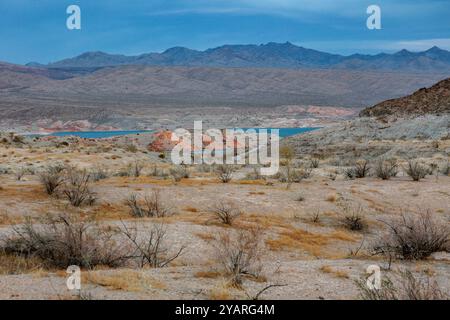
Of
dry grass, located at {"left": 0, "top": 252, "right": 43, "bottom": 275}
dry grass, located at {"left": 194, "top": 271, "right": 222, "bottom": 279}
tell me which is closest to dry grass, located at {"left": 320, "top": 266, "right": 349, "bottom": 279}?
dry grass, located at {"left": 194, "top": 271, "right": 222, "bottom": 279}

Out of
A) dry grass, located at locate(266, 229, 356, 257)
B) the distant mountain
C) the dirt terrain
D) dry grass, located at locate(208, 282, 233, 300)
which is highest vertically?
the distant mountain

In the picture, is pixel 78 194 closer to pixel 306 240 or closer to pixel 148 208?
pixel 148 208

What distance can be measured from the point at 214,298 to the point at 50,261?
3289 mm

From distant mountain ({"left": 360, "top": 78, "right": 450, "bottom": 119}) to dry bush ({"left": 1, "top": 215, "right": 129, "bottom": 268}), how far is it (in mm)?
34642

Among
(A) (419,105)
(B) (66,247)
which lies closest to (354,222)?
(B) (66,247)

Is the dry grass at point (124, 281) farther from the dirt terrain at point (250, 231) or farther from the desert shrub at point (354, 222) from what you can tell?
the desert shrub at point (354, 222)

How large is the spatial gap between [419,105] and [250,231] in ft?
110

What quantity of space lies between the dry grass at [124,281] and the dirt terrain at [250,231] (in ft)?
0.04

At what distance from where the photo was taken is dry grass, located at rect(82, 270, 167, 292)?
6.18m

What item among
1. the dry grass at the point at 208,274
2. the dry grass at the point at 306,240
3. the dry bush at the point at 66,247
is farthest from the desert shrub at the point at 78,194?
the dry grass at the point at 208,274

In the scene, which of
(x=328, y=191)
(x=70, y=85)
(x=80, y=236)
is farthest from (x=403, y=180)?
(x=70, y=85)

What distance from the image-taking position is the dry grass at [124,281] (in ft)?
20.3

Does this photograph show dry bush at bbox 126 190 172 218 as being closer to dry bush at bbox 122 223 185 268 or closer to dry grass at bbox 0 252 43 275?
dry bush at bbox 122 223 185 268
